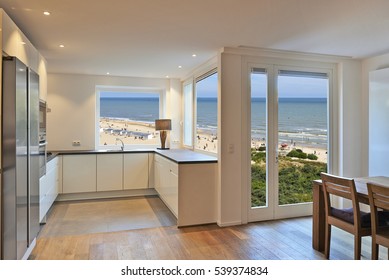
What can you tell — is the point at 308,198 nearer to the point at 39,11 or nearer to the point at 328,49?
the point at 328,49

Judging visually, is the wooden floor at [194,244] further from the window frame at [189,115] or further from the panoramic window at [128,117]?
the panoramic window at [128,117]

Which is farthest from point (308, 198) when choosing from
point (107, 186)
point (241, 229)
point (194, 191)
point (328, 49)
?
point (107, 186)

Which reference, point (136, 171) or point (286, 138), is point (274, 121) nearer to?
A: point (286, 138)

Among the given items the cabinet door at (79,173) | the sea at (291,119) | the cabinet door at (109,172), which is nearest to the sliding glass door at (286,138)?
the sea at (291,119)

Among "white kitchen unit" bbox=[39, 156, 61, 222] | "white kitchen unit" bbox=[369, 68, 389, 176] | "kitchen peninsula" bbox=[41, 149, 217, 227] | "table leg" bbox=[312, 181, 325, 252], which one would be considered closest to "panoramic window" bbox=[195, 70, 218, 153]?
"kitchen peninsula" bbox=[41, 149, 217, 227]

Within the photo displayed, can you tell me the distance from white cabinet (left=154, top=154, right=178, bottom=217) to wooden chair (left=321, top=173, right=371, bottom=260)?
1844 mm

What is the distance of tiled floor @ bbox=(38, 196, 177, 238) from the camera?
361 centimetres

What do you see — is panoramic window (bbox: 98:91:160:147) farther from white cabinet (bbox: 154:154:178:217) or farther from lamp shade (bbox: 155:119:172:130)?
white cabinet (bbox: 154:154:178:217)

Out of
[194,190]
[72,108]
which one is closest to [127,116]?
[72,108]

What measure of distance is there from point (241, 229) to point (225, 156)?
0.95 m

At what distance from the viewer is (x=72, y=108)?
538 centimetres

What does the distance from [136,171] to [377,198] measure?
396 cm

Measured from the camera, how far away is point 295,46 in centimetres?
360

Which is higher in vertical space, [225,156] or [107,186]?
[225,156]
